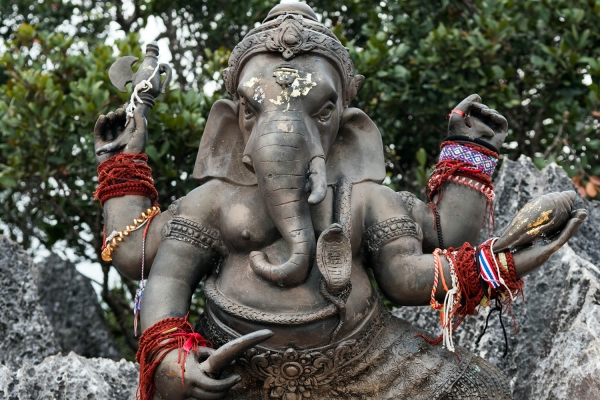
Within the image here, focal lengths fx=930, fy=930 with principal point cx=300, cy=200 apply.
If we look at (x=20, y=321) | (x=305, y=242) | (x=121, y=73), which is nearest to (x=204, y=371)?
(x=305, y=242)

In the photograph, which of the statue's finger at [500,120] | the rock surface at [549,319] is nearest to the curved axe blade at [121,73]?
the statue's finger at [500,120]

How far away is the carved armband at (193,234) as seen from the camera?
2.88 metres

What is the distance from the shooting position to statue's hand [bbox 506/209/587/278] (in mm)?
2713

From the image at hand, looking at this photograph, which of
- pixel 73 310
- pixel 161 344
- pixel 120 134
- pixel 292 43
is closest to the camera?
pixel 161 344

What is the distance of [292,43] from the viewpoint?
9.34ft

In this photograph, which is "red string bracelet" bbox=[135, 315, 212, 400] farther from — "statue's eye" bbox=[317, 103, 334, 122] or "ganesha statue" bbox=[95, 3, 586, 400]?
"statue's eye" bbox=[317, 103, 334, 122]

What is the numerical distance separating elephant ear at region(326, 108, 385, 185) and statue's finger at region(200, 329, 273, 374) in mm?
652

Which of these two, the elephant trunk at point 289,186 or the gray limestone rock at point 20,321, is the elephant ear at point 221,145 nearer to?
the elephant trunk at point 289,186

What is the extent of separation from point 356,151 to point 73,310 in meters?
2.17

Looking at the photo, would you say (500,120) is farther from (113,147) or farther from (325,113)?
(113,147)

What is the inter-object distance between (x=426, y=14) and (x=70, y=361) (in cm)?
322

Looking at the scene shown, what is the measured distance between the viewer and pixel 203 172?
3039 millimetres

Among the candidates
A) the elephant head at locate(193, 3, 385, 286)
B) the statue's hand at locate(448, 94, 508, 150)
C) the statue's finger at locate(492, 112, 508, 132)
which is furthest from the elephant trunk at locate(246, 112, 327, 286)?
the statue's finger at locate(492, 112, 508, 132)

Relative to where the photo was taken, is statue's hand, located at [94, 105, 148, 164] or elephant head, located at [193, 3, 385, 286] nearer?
elephant head, located at [193, 3, 385, 286]
